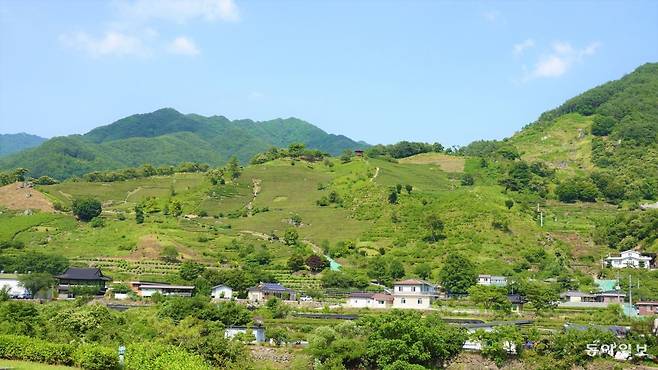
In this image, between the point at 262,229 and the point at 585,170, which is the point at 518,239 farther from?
the point at 585,170

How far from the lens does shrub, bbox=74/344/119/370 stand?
2973 centimetres

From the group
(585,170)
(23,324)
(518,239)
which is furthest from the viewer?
(585,170)

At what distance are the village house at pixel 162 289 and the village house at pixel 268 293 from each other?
17.0 feet

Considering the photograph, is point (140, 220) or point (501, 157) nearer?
point (140, 220)

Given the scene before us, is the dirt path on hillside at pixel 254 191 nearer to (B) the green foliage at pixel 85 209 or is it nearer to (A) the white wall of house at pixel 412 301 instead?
(B) the green foliage at pixel 85 209

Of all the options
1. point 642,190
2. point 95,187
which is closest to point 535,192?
point 642,190

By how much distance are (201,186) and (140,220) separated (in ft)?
68.1

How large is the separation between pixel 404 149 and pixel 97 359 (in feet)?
354

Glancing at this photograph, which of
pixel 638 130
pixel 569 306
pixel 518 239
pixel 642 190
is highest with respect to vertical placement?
pixel 638 130

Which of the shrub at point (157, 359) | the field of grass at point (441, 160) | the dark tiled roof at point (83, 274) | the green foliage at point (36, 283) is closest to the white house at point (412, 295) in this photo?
the dark tiled roof at point (83, 274)

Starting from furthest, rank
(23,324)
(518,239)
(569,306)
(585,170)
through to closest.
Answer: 1. (585,170)
2. (518,239)
3. (569,306)
4. (23,324)

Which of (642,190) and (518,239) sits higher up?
(642,190)

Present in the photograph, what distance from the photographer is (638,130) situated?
13212cm

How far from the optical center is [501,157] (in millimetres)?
130125
